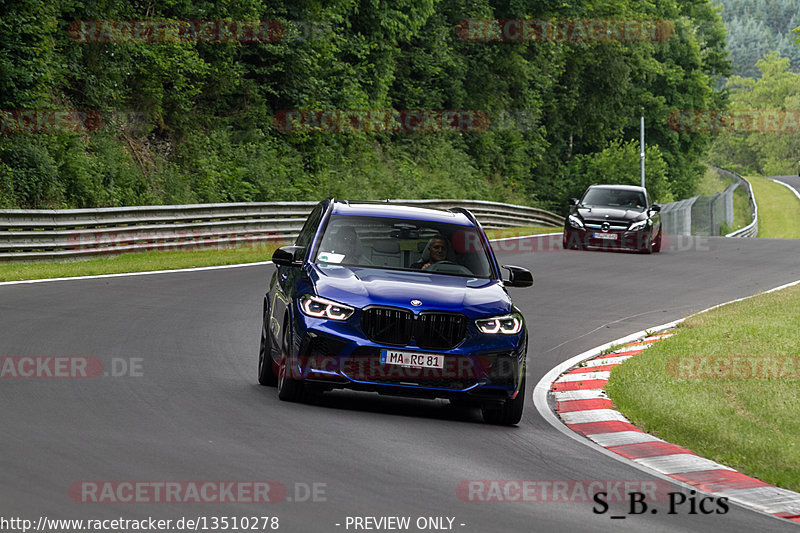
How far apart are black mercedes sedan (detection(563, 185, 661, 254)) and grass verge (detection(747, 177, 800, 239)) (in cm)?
4345

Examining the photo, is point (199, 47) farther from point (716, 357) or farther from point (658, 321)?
point (716, 357)

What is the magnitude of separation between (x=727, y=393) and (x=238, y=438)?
5.09 metres

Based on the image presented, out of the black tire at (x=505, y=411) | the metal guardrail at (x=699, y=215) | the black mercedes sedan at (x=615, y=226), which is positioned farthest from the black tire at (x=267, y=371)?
the metal guardrail at (x=699, y=215)

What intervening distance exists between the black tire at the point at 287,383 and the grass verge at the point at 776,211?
66645 millimetres

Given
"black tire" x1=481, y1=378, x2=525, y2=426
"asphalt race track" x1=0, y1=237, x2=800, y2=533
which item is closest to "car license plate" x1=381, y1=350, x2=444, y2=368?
"asphalt race track" x1=0, y1=237, x2=800, y2=533

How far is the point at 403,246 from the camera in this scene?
1082cm

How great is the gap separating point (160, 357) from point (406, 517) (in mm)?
6180

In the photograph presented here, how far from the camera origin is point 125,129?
106 feet

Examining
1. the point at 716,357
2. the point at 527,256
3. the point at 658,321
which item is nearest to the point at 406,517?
the point at 716,357

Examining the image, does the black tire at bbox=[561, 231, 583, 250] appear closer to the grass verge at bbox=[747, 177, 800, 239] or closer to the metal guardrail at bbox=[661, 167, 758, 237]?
the metal guardrail at bbox=[661, 167, 758, 237]

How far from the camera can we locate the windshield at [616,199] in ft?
107

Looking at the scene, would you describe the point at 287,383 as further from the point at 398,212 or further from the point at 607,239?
the point at 607,239

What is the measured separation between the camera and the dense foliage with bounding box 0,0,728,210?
90.9 ft

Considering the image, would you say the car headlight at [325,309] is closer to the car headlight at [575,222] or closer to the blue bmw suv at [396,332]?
the blue bmw suv at [396,332]
